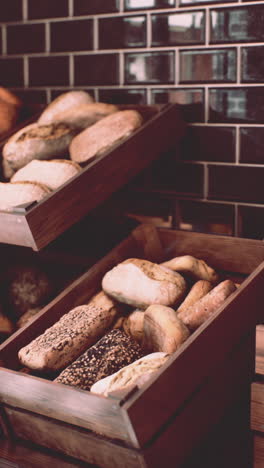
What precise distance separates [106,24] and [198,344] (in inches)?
48.2

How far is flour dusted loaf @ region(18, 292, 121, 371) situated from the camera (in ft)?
4.38

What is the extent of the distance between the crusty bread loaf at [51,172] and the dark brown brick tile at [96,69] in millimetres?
569

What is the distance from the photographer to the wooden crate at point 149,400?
1.12 m

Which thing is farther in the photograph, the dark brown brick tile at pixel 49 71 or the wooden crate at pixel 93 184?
the dark brown brick tile at pixel 49 71

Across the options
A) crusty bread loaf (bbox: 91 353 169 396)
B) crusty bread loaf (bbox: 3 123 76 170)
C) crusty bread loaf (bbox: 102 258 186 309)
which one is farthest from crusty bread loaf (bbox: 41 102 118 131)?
crusty bread loaf (bbox: 91 353 169 396)

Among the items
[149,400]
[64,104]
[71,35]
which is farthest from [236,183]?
[149,400]

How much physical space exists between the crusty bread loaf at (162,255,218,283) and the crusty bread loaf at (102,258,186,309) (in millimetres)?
49

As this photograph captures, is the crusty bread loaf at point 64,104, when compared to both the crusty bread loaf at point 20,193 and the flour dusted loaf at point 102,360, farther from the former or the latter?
the flour dusted loaf at point 102,360

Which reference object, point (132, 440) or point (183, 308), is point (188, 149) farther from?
point (132, 440)

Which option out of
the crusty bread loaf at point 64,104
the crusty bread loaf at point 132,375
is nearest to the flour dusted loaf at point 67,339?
the crusty bread loaf at point 132,375

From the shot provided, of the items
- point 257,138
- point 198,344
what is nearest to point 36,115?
point 257,138

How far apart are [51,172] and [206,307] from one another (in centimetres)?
53

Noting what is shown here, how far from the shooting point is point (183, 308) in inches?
57.7

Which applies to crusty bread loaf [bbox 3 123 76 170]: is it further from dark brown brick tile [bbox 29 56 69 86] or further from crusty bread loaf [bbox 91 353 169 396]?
crusty bread loaf [bbox 91 353 169 396]
